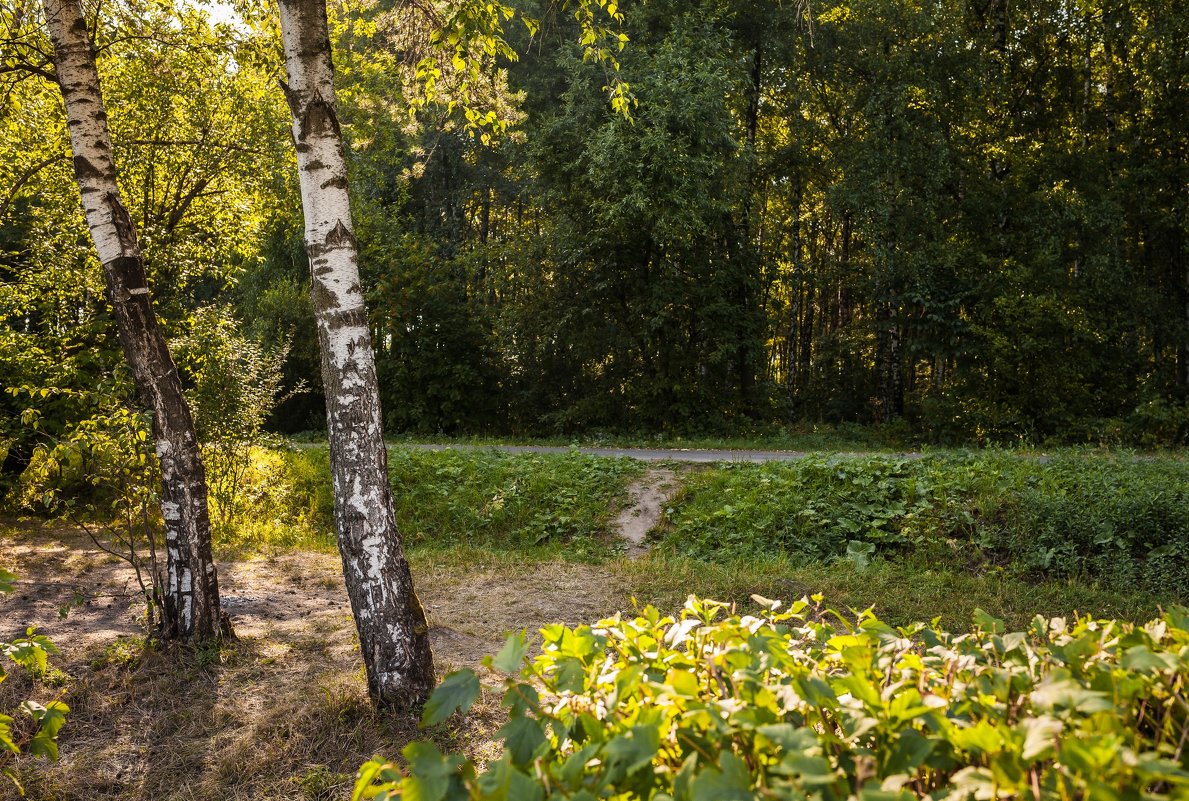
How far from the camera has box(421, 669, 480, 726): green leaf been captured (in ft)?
4.81

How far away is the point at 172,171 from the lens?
39.0 feet

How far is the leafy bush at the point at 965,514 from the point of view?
7.26 metres

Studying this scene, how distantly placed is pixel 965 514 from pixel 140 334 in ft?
24.2

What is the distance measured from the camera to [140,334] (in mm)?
4969

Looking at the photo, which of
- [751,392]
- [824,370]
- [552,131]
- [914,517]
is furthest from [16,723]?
[824,370]

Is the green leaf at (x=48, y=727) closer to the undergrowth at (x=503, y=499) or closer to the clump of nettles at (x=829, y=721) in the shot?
the clump of nettles at (x=829, y=721)

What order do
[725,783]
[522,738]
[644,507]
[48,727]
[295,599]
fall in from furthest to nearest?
[644,507] < [295,599] < [48,727] < [522,738] < [725,783]

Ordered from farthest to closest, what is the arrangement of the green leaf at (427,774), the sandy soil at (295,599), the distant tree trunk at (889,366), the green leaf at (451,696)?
1. the distant tree trunk at (889,366)
2. the sandy soil at (295,599)
3. the green leaf at (451,696)
4. the green leaf at (427,774)

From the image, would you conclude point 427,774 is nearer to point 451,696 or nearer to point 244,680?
point 451,696

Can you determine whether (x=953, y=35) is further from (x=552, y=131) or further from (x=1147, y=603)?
(x=1147, y=603)

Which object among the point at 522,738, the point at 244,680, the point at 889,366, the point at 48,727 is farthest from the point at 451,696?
the point at 889,366

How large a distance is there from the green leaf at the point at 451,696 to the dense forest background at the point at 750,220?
33.9ft

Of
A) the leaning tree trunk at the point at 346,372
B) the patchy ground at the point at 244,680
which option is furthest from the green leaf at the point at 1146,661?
the leaning tree trunk at the point at 346,372

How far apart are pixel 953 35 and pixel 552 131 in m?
8.61
